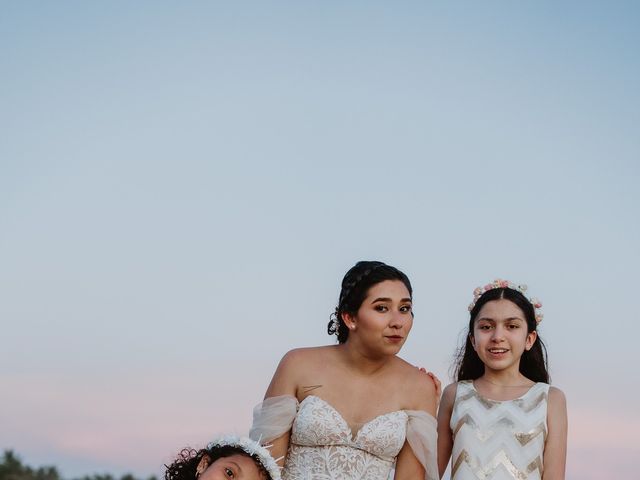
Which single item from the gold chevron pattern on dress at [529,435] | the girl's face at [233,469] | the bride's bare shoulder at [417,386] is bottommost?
the girl's face at [233,469]

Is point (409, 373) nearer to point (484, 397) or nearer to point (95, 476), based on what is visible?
point (484, 397)

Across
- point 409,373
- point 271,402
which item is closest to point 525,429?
Result: point 409,373

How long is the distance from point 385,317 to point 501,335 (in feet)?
4.11

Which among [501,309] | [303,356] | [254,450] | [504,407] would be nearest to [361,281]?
[303,356]

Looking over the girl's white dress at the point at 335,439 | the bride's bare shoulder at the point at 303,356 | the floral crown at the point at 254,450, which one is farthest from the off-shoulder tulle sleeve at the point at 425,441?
the floral crown at the point at 254,450

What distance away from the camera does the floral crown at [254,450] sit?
252 inches

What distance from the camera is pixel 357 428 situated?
27.4 feet

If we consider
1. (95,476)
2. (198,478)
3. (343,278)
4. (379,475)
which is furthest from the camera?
(95,476)

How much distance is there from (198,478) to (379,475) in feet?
8.31

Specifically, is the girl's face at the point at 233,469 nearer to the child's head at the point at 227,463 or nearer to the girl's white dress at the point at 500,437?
the child's head at the point at 227,463

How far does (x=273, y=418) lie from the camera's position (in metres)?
8.28

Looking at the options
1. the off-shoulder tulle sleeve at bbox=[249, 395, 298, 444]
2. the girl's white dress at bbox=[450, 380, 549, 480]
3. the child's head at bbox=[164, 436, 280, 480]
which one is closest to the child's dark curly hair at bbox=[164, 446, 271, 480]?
the child's head at bbox=[164, 436, 280, 480]

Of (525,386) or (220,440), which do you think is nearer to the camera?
(220,440)

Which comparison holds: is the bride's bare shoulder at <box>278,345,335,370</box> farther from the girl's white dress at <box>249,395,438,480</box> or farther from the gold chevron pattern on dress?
the gold chevron pattern on dress
